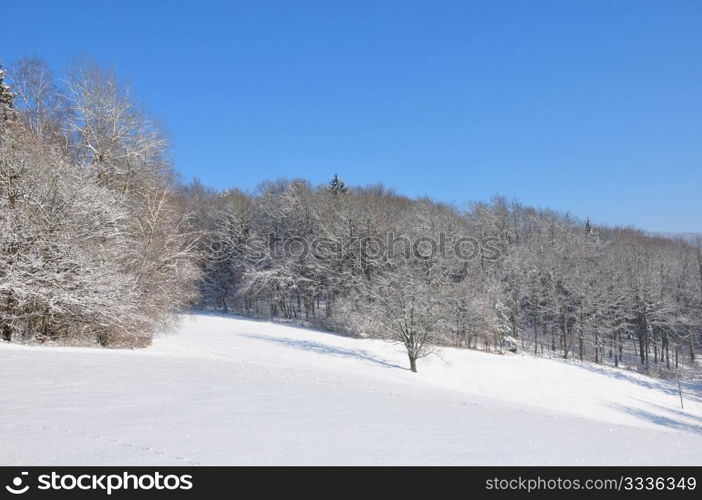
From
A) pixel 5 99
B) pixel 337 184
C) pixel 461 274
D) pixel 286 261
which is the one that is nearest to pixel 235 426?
pixel 5 99

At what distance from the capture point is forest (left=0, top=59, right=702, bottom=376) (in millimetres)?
13250

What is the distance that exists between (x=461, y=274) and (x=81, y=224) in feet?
119

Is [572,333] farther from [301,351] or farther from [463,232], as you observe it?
[301,351]

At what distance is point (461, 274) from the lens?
140ft

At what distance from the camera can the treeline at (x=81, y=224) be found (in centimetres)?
1269

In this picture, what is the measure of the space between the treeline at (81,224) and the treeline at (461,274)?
17.5 m

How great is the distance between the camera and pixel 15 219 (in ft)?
41.2

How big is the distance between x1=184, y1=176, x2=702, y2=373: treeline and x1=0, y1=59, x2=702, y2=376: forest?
0.75 feet

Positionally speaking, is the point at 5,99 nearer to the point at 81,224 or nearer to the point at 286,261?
the point at 81,224

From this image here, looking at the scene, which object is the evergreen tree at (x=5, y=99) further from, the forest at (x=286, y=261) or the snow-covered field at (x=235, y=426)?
the snow-covered field at (x=235, y=426)

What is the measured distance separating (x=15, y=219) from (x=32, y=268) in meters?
1.64

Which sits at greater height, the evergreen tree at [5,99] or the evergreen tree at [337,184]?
the evergreen tree at [337,184]

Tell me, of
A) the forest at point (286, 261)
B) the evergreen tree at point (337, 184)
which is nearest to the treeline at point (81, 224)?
the forest at point (286, 261)
